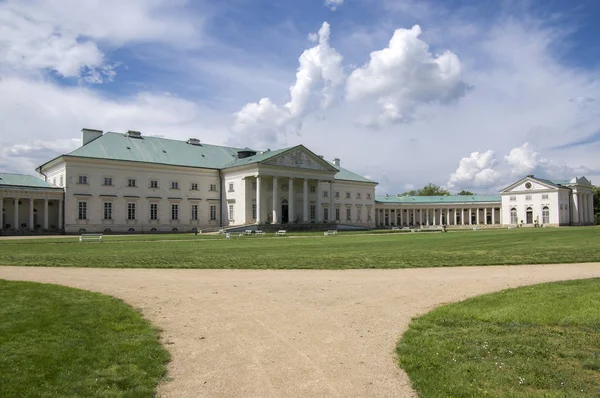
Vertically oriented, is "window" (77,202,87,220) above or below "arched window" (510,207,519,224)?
above

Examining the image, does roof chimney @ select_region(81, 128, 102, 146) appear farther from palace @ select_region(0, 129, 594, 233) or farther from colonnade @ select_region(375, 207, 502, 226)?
colonnade @ select_region(375, 207, 502, 226)

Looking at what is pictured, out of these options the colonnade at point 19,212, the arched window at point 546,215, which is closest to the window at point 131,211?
the colonnade at point 19,212

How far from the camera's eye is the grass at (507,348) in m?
5.60

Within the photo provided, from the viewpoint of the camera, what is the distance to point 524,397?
5.23 meters

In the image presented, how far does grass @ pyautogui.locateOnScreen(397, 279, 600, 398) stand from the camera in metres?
5.60

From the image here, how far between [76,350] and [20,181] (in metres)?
54.6

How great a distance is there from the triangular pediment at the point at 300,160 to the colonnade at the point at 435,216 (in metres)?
34.8

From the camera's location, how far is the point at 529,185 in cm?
9838

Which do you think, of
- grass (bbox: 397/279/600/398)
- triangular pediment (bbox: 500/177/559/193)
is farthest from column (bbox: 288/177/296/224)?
grass (bbox: 397/279/600/398)

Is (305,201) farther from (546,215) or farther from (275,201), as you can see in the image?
(546,215)

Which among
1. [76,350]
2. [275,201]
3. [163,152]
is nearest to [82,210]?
[163,152]

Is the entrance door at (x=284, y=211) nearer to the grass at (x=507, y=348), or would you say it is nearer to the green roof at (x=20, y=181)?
the green roof at (x=20, y=181)

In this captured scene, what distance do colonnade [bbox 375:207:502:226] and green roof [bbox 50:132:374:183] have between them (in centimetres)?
4137

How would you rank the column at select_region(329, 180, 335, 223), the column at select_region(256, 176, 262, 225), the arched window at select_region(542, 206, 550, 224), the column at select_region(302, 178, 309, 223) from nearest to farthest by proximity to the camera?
the column at select_region(256, 176, 262, 225)
the column at select_region(302, 178, 309, 223)
the column at select_region(329, 180, 335, 223)
the arched window at select_region(542, 206, 550, 224)
